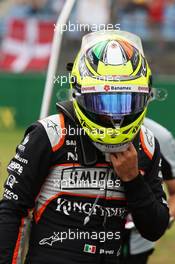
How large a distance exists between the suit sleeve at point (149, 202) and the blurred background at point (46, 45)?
10636 millimetres

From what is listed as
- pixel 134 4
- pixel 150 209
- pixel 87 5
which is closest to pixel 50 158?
pixel 150 209

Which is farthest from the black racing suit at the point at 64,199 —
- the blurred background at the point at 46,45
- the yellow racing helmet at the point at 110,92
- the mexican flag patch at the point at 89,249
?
the blurred background at the point at 46,45

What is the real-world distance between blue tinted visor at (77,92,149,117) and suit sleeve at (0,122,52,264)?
248 millimetres

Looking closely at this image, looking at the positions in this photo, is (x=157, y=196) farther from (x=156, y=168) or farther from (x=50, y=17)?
(x=50, y=17)

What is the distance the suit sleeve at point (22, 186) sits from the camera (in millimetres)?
3559

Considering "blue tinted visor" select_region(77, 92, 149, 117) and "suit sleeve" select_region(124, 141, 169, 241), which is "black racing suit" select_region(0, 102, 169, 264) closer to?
"suit sleeve" select_region(124, 141, 169, 241)

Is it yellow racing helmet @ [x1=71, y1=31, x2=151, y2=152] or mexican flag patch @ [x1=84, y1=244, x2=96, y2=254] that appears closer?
yellow racing helmet @ [x1=71, y1=31, x2=151, y2=152]

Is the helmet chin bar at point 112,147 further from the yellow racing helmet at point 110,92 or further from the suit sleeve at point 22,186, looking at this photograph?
the suit sleeve at point 22,186

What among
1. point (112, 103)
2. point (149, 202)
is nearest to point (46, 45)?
point (149, 202)

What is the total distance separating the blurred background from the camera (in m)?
15.3

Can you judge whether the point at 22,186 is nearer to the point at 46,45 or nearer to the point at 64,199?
the point at 64,199

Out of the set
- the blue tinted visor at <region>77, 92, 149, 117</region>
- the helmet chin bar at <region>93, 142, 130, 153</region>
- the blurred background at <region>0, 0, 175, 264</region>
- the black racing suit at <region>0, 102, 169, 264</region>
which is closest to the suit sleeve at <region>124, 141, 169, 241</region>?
the black racing suit at <region>0, 102, 169, 264</region>

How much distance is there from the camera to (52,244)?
3648 millimetres

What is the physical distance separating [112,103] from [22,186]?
532 mm
